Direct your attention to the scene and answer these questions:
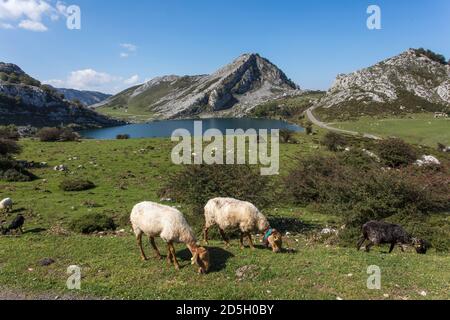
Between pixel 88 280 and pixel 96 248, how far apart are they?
4.46 m

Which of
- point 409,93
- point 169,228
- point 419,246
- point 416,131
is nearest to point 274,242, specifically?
point 169,228

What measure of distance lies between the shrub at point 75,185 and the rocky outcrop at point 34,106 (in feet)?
419

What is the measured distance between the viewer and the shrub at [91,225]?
25.5m

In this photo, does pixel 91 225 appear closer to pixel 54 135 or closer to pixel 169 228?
pixel 169 228

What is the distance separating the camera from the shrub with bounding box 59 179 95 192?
40281mm

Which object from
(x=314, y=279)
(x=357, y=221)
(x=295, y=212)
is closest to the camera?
(x=314, y=279)

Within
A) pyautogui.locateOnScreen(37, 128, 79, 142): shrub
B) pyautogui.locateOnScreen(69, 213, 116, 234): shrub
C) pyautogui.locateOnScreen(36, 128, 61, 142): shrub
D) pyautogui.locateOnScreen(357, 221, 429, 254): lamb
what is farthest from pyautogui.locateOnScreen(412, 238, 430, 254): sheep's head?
pyautogui.locateOnScreen(36, 128, 61, 142): shrub

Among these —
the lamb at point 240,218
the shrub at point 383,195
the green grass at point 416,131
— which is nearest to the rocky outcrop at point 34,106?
the green grass at point 416,131

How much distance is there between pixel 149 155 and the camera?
58.9 meters

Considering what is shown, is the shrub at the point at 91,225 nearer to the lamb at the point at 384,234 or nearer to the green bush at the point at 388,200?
the green bush at the point at 388,200
